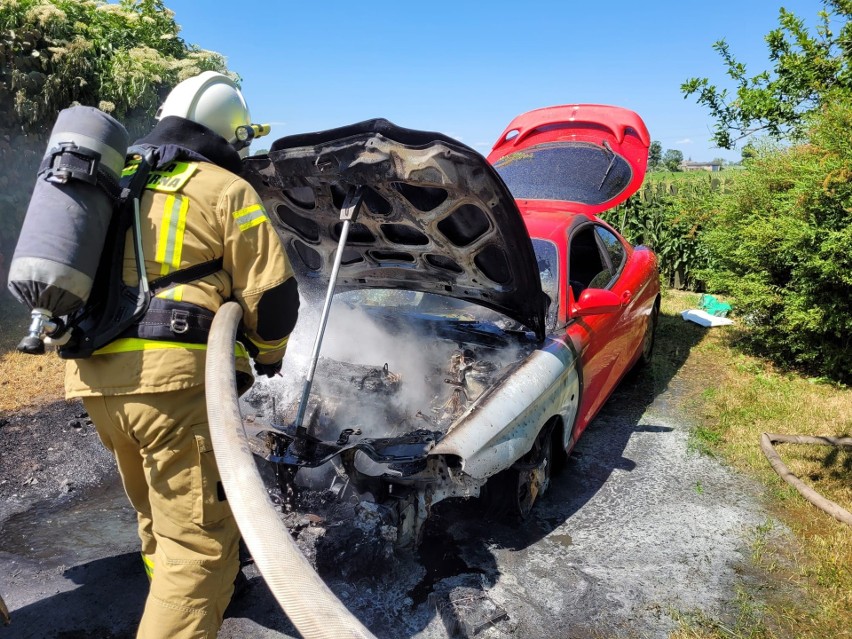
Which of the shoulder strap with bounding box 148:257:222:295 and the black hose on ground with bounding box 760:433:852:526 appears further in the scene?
the black hose on ground with bounding box 760:433:852:526

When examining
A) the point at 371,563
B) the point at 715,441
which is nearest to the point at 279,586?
the point at 371,563

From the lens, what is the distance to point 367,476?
8.94ft

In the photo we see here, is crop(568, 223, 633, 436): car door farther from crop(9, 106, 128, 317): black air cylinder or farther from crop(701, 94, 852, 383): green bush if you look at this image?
crop(9, 106, 128, 317): black air cylinder

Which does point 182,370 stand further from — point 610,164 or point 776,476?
point 610,164

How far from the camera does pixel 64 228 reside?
186 centimetres

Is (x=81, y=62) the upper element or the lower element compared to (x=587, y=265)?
upper

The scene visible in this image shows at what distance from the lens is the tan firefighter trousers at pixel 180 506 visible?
2.00 metres

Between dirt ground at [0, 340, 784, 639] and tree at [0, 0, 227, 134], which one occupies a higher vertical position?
tree at [0, 0, 227, 134]

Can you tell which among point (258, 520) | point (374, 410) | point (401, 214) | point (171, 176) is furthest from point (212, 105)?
point (374, 410)

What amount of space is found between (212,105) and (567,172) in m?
3.40

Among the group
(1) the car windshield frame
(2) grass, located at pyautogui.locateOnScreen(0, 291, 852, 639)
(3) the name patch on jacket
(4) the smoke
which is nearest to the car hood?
(1) the car windshield frame

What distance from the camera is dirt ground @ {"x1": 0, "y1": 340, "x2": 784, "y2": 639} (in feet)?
8.84

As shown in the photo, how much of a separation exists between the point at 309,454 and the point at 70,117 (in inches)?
62.5

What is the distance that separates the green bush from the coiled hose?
16.3 ft
